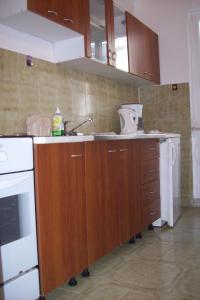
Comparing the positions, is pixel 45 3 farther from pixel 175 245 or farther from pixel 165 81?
pixel 165 81

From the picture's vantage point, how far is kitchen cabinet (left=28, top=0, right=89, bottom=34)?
2072 millimetres

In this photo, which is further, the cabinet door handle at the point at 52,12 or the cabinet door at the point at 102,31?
the cabinet door at the point at 102,31

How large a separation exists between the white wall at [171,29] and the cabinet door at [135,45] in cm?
59

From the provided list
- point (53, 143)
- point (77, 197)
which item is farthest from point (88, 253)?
point (53, 143)

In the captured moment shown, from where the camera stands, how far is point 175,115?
13.4 feet

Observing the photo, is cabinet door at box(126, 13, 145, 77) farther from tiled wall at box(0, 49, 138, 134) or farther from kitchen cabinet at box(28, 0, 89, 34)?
kitchen cabinet at box(28, 0, 89, 34)

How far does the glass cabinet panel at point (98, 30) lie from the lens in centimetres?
269

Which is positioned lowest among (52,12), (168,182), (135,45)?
(168,182)

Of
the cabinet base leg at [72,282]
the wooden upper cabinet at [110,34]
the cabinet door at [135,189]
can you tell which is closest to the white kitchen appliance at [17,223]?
the cabinet base leg at [72,282]

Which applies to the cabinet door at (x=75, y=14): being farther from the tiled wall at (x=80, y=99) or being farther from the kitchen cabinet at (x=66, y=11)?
the tiled wall at (x=80, y=99)

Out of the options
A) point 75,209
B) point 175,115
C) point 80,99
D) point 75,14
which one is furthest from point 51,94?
point 175,115

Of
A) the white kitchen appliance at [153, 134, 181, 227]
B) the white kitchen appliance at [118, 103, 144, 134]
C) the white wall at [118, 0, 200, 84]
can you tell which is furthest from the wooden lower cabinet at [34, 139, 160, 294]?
the white wall at [118, 0, 200, 84]

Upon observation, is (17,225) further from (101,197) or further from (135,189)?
(135,189)

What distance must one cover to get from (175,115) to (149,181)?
1424 millimetres
